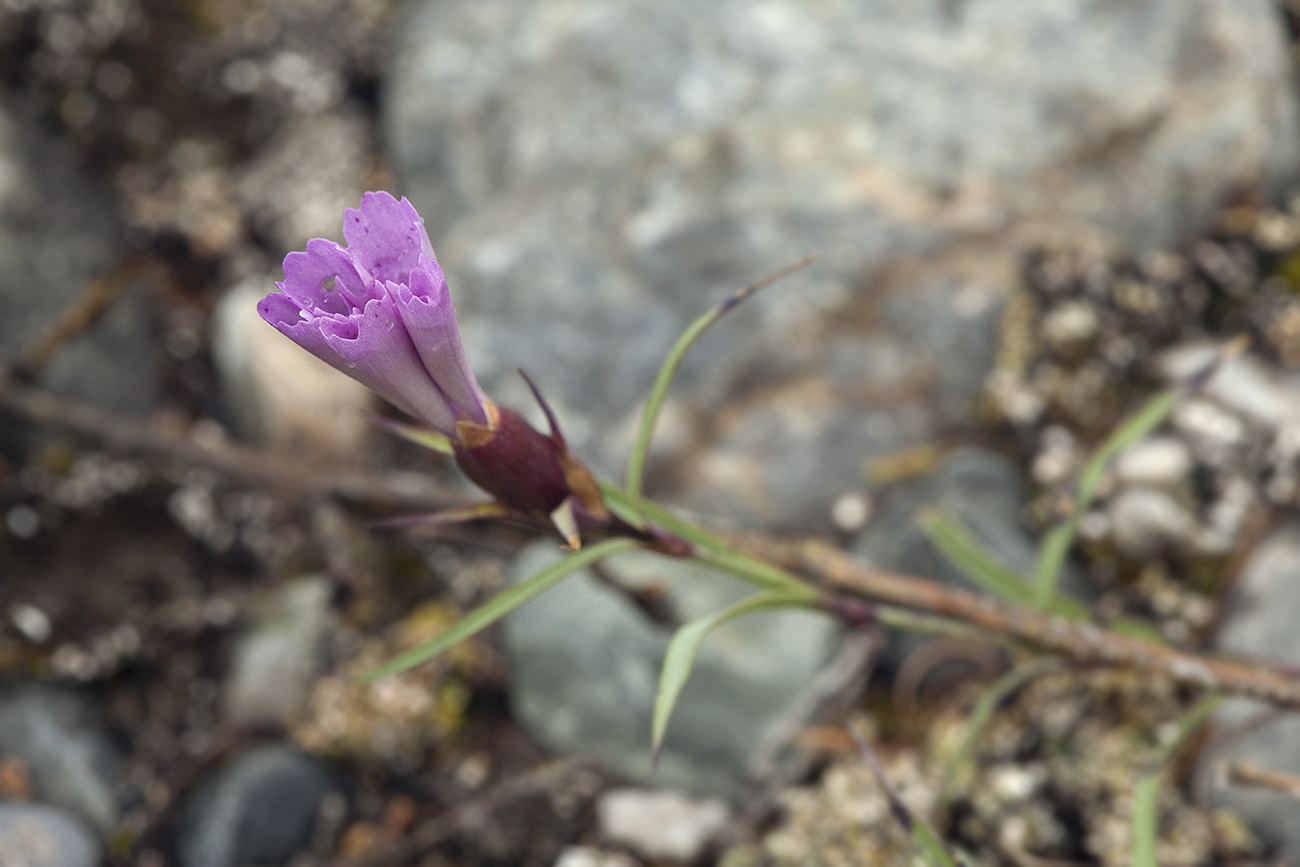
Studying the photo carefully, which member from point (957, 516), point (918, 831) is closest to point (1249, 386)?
point (957, 516)

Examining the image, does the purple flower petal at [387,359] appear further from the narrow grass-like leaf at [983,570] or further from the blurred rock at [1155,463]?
the blurred rock at [1155,463]

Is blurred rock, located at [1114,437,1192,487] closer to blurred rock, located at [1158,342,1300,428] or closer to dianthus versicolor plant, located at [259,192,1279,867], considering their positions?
blurred rock, located at [1158,342,1300,428]

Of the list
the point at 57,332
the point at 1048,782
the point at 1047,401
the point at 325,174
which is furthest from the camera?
the point at 325,174

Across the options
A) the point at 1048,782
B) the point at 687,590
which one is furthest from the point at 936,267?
the point at 1048,782

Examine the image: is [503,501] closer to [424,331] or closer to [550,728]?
[424,331]

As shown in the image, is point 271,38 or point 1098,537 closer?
point 1098,537

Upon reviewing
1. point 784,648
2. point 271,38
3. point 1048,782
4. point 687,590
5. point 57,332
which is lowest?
point 1048,782
